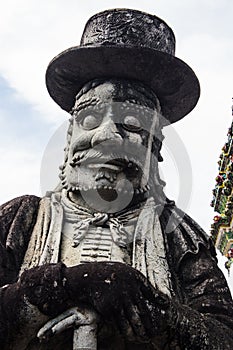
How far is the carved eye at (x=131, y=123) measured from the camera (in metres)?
5.11

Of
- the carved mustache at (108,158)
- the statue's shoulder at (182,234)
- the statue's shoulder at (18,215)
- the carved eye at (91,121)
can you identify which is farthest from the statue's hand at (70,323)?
the carved eye at (91,121)

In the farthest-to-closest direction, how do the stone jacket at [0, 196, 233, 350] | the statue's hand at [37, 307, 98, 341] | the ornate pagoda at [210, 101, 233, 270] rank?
the ornate pagoda at [210, 101, 233, 270] → the stone jacket at [0, 196, 233, 350] → the statue's hand at [37, 307, 98, 341]

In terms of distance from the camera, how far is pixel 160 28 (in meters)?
5.54

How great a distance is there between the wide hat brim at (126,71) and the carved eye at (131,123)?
1.36 feet

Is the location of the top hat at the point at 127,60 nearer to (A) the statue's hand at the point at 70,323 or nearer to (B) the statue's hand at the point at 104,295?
(B) the statue's hand at the point at 104,295

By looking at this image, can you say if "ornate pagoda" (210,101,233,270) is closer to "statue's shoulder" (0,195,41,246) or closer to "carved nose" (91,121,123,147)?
"carved nose" (91,121,123,147)

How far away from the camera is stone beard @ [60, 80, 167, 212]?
4910 millimetres

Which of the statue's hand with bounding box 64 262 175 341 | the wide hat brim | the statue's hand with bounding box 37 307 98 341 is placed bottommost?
the statue's hand with bounding box 37 307 98 341

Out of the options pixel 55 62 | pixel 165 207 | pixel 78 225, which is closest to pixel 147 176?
pixel 165 207

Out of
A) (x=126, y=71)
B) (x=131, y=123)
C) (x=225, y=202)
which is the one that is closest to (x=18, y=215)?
(x=131, y=123)

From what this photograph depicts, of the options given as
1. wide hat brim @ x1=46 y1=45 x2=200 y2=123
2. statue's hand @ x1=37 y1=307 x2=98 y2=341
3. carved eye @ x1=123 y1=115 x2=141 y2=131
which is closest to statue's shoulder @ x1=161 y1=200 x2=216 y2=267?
carved eye @ x1=123 y1=115 x2=141 y2=131

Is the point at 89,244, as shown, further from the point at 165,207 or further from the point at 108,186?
the point at 165,207

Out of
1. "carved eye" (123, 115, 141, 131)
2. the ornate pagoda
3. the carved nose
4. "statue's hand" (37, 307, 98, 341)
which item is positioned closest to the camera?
"statue's hand" (37, 307, 98, 341)

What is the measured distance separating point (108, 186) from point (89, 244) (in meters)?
0.46
